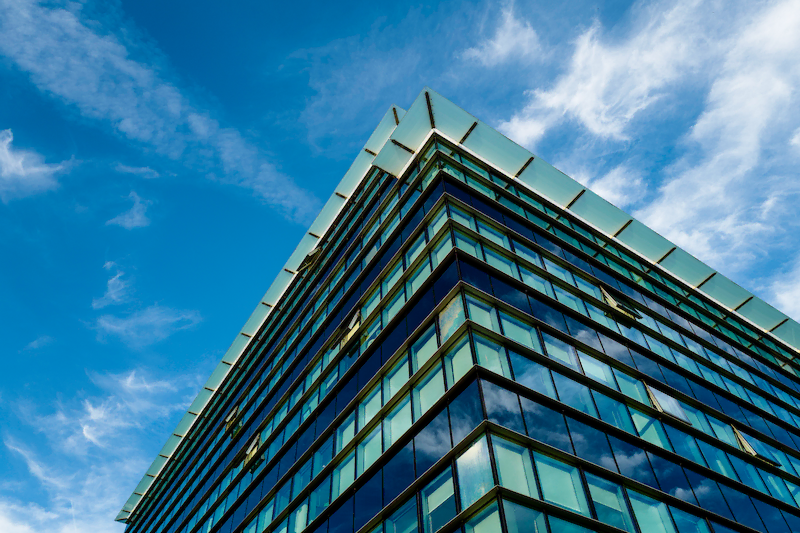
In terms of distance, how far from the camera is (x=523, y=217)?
24.0 m

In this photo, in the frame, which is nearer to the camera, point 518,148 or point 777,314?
point 518,148

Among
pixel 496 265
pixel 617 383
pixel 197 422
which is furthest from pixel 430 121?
pixel 197 422

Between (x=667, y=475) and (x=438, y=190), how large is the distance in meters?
12.3

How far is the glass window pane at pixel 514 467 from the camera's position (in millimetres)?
12500

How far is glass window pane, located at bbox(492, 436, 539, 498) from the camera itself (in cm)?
1250

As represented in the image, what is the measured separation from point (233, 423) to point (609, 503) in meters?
25.6

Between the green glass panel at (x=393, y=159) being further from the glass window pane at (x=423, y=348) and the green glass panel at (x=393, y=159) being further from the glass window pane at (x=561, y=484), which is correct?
the glass window pane at (x=561, y=484)

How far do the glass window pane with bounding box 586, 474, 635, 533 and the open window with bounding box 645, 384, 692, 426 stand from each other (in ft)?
17.7

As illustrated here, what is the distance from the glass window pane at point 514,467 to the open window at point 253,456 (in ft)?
55.0

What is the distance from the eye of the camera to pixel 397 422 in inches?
659

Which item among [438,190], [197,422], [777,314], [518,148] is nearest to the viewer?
[438,190]

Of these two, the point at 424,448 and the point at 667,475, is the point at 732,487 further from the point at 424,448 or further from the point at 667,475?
the point at 424,448

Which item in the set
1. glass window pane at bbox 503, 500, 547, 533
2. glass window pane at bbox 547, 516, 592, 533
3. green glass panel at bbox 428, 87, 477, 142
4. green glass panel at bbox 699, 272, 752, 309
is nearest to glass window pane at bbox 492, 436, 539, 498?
glass window pane at bbox 503, 500, 547, 533

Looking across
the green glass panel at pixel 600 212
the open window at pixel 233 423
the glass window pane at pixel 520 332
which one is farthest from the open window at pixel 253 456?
the green glass panel at pixel 600 212
